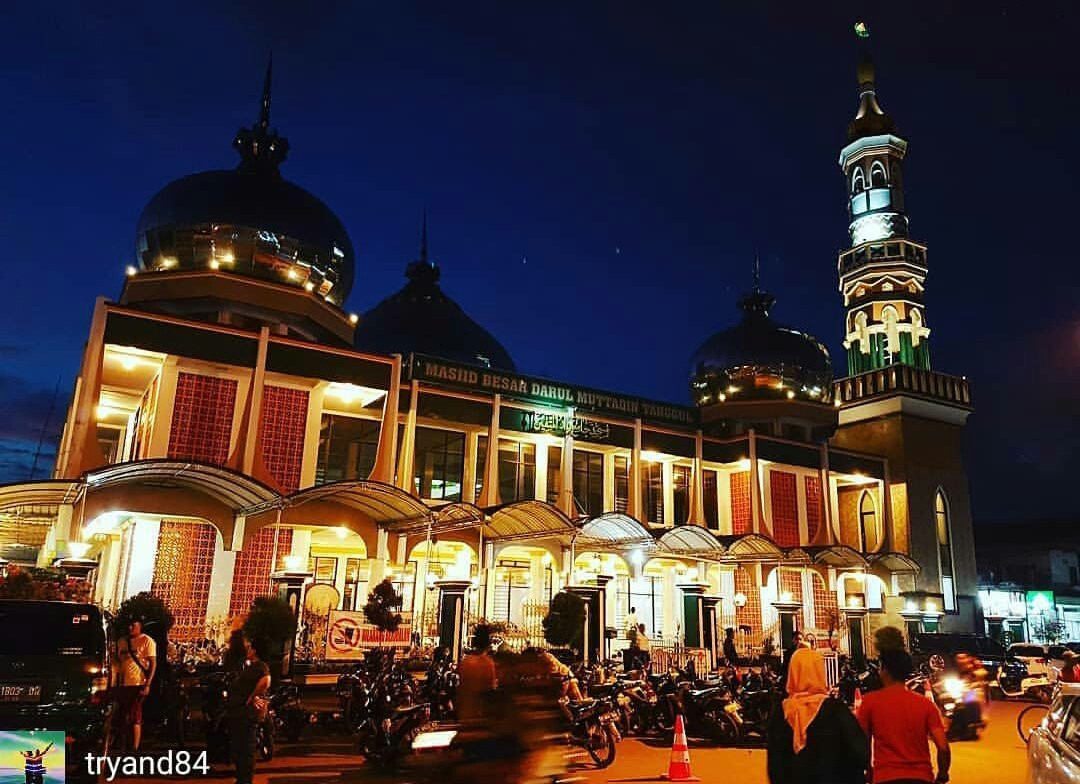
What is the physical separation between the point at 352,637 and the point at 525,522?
21.6 ft

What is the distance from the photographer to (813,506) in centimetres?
3006

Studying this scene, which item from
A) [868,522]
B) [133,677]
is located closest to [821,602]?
[868,522]

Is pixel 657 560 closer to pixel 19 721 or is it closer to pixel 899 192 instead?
pixel 19 721

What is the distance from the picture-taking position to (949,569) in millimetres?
31844

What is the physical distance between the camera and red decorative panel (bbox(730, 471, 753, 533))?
2822 cm

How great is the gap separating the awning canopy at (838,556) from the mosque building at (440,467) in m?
0.09

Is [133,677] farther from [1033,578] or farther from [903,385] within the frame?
[1033,578]

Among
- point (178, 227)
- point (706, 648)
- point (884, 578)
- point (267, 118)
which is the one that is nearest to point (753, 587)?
point (884, 578)

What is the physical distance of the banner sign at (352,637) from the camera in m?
14.4

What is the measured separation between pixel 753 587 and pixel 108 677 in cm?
2218

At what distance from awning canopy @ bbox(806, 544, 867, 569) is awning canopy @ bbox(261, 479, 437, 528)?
44.6ft

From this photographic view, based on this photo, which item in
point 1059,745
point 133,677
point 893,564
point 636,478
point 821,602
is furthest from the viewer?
point 821,602

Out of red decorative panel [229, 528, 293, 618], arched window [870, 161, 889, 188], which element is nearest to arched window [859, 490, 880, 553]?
arched window [870, 161, 889, 188]

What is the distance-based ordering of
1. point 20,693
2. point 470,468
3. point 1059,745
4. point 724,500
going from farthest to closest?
point 724,500, point 470,468, point 20,693, point 1059,745
